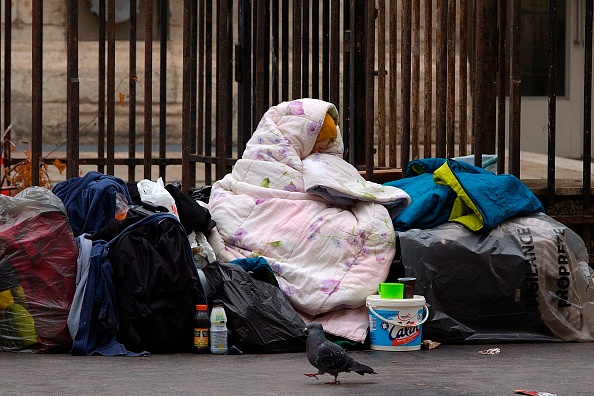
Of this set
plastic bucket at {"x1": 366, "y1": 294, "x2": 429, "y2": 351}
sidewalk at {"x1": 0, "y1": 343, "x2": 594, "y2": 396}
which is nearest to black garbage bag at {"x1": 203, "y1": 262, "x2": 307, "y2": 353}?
sidewalk at {"x1": 0, "y1": 343, "x2": 594, "y2": 396}

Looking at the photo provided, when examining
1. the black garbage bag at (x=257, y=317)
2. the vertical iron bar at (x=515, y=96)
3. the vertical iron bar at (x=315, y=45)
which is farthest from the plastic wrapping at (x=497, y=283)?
the vertical iron bar at (x=315, y=45)

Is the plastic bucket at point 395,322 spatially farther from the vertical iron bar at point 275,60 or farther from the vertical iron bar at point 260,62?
the vertical iron bar at point 275,60

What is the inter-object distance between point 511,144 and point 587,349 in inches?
61.6

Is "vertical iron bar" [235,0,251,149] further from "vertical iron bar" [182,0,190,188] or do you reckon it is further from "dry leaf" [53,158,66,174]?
"dry leaf" [53,158,66,174]

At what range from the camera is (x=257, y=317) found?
212 inches

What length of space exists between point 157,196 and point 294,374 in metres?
1.48

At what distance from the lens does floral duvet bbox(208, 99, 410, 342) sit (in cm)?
557

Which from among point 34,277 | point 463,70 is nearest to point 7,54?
point 34,277

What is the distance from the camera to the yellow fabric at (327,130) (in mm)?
6141

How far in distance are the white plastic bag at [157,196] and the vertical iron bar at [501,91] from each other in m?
2.08

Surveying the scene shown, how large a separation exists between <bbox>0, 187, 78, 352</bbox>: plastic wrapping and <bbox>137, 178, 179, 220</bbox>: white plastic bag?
558 millimetres

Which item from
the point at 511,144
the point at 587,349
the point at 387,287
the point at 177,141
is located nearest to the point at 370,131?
the point at 511,144

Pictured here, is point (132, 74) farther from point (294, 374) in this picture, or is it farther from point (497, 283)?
point (294, 374)

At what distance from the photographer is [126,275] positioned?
5270 mm
